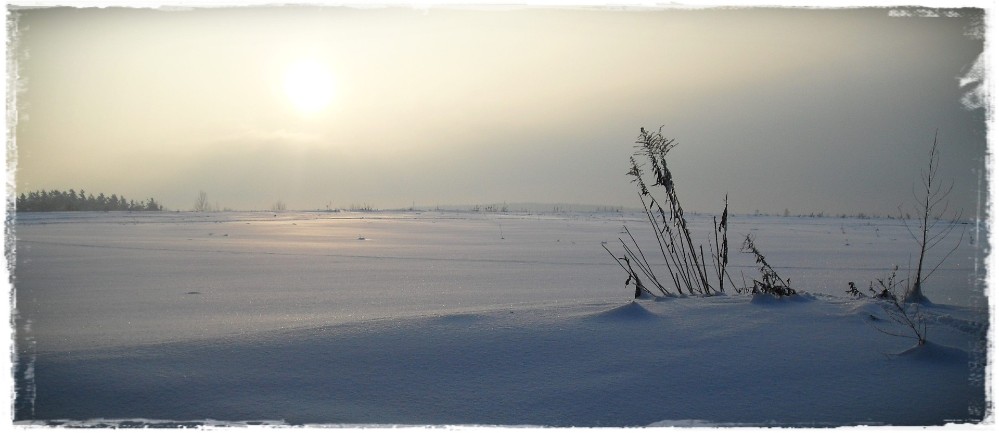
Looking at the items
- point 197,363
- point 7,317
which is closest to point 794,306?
point 197,363

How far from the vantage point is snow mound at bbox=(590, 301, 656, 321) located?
3.21 m

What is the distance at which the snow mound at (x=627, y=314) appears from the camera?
126 inches

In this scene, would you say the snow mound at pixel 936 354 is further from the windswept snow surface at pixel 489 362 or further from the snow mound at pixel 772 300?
the snow mound at pixel 772 300

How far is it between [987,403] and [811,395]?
0.72 metres

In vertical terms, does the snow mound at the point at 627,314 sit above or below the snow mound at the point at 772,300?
below

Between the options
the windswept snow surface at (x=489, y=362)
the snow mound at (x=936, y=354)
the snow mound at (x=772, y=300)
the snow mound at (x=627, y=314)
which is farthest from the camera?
the snow mound at (x=772, y=300)

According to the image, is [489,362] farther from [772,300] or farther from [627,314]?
[772,300]

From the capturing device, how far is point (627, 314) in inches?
128

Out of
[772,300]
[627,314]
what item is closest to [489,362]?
[627,314]

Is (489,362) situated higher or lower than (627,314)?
lower

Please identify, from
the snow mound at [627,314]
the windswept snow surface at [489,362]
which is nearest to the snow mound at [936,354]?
the windswept snow surface at [489,362]

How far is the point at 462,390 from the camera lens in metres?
2.31

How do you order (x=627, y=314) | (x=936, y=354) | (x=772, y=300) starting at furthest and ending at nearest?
(x=772, y=300) → (x=627, y=314) → (x=936, y=354)

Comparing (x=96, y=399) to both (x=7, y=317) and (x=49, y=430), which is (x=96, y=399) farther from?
(x=7, y=317)
